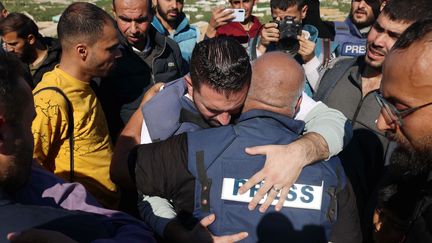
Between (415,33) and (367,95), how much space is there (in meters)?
1.27

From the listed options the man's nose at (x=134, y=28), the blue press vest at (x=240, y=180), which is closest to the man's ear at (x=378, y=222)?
the blue press vest at (x=240, y=180)

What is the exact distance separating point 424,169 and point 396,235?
40 centimetres

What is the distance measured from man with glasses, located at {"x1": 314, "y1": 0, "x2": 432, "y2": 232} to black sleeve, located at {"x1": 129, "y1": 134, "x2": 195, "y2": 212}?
1411 mm

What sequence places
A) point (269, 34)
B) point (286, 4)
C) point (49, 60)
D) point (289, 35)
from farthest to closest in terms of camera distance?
1. point (49, 60)
2. point (286, 4)
3. point (269, 34)
4. point (289, 35)

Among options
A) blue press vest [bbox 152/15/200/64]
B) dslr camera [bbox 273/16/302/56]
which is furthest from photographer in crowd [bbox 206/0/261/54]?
dslr camera [bbox 273/16/302/56]

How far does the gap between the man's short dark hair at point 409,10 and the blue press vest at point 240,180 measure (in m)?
1.66

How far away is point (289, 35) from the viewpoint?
152 inches

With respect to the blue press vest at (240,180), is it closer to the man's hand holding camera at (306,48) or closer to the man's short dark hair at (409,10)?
the man's short dark hair at (409,10)

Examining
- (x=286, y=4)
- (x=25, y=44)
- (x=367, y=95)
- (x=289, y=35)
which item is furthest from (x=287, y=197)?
(x=25, y=44)

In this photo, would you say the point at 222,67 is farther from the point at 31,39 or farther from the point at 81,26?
the point at 31,39

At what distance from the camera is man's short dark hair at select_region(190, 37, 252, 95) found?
2.08 meters

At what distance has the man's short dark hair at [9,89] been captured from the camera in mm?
1490

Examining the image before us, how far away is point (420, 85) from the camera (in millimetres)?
1710

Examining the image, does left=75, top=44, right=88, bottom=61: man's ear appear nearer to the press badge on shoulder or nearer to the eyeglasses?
the press badge on shoulder
